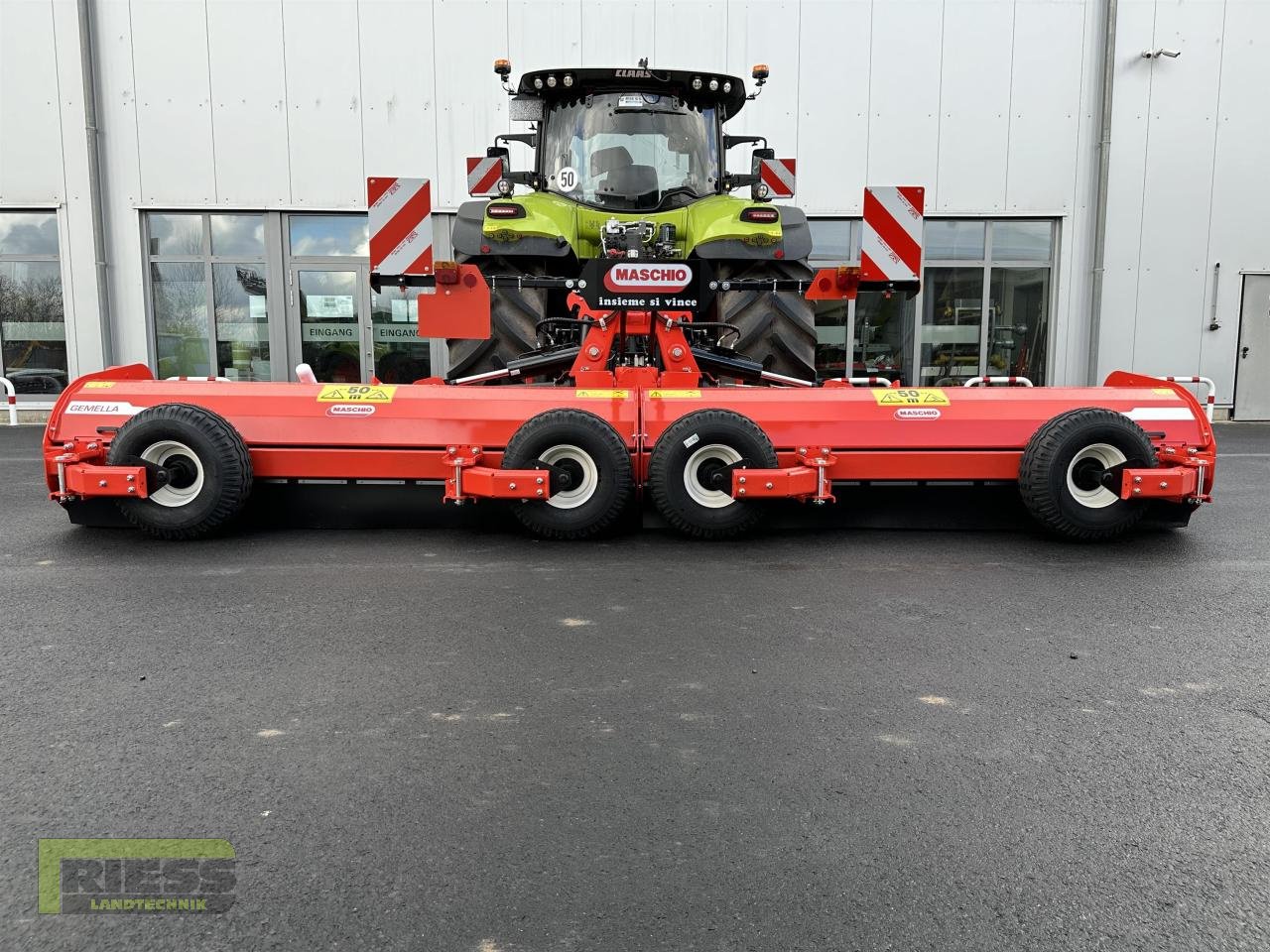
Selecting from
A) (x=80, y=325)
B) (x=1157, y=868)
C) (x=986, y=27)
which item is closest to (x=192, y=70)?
(x=80, y=325)

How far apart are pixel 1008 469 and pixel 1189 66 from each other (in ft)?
32.9

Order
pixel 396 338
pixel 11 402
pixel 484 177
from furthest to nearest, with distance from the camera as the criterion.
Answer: pixel 396 338 → pixel 11 402 → pixel 484 177

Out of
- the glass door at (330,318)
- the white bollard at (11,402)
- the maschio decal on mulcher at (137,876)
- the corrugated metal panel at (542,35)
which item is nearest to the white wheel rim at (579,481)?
the maschio decal on mulcher at (137,876)

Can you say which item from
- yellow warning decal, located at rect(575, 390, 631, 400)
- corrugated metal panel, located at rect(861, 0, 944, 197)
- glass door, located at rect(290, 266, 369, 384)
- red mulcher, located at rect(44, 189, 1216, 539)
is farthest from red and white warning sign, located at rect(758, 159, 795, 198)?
glass door, located at rect(290, 266, 369, 384)

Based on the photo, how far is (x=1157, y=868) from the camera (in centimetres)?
195

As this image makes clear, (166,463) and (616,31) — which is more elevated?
(616,31)

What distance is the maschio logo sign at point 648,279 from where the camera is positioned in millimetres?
5277

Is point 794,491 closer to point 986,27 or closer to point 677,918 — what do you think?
point 677,918

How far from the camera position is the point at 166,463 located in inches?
191

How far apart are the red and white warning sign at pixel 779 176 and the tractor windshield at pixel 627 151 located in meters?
1.28

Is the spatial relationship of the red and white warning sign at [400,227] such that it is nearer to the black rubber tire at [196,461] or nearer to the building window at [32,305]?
the black rubber tire at [196,461]

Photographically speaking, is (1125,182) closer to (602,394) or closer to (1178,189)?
(1178,189)

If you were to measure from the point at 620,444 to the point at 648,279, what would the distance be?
115 cm

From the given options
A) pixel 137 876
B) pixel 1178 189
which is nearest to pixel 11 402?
pixel 137 876
